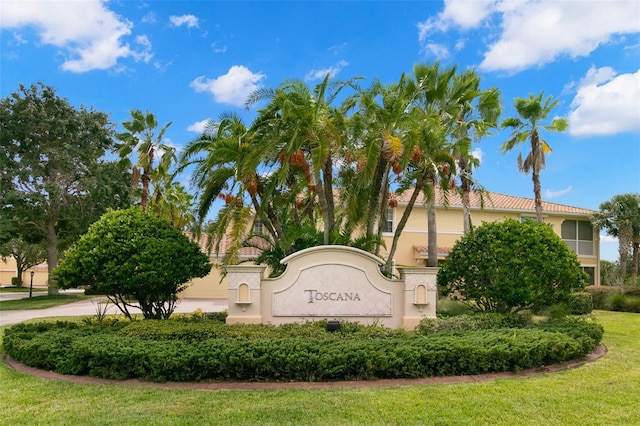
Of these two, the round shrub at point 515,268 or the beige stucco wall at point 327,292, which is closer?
the beige stucco wall at point 327,292

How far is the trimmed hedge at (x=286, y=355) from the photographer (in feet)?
23.5

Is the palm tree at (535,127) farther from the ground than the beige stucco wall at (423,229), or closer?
farther from the ground

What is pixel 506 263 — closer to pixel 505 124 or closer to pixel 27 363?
pixel 27 363

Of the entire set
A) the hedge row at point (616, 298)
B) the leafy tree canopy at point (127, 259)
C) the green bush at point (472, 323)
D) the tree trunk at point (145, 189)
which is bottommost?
the hedge row at point (616, 298)

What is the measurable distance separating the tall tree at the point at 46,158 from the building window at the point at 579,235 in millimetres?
30126

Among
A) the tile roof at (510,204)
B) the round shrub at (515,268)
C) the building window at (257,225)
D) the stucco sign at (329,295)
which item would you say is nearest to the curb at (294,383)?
the stucco sign at (329,295)

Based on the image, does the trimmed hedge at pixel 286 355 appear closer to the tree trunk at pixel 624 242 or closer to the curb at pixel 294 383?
the curb at pixel 294 383

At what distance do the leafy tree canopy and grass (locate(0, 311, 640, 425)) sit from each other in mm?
4007

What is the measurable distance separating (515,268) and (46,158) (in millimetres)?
28445

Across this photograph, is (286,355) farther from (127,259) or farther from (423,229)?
(423,229)

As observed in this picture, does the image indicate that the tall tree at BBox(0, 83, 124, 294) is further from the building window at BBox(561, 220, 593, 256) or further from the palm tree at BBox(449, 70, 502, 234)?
the building window at BBox(561, 220, 593, 256)

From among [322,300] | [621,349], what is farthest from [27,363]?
[621,349]

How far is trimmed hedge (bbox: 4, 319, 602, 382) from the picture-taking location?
716 cm

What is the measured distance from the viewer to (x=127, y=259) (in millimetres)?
11336
